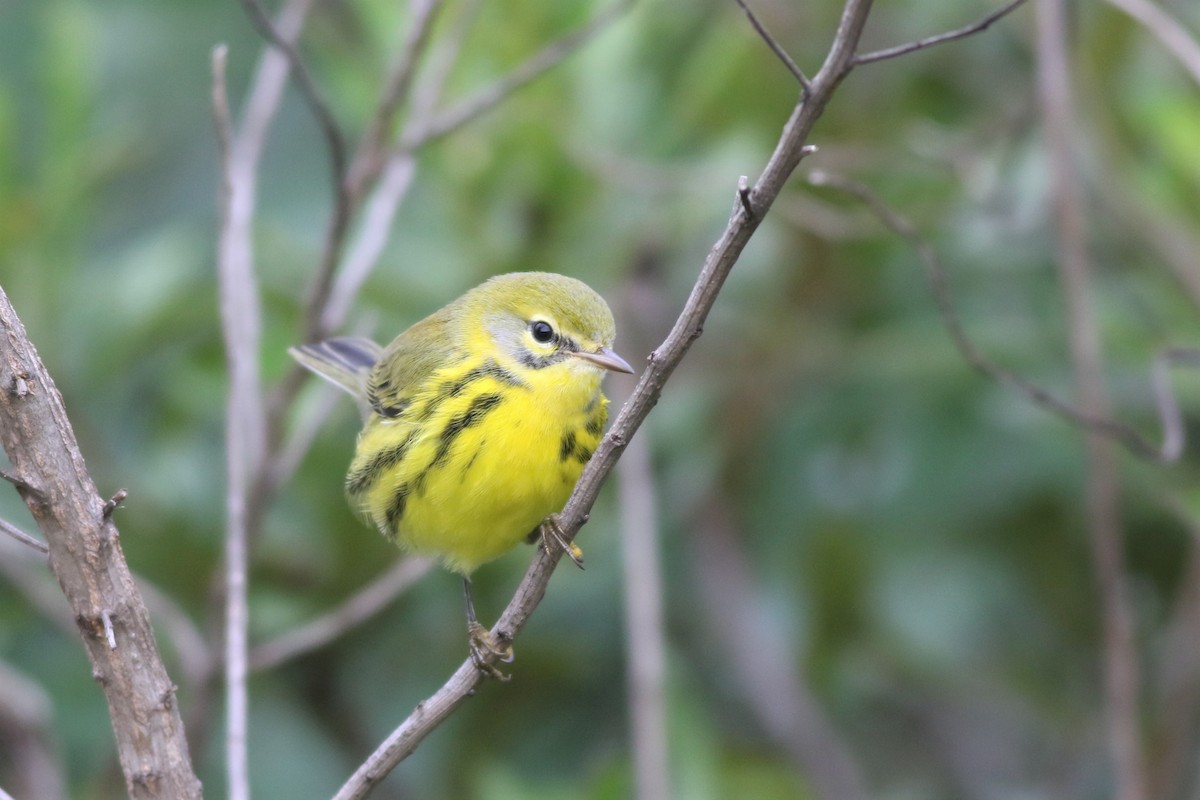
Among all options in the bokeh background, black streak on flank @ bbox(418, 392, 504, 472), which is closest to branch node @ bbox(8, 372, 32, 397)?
black streak on flank @ bbox(418, 392, 504, 472)

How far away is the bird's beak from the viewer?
285 cm

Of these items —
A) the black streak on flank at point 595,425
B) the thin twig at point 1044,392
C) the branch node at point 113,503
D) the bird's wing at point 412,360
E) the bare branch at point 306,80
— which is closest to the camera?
the branch node at point 113,503

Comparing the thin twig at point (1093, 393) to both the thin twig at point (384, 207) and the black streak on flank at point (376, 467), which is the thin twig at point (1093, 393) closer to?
the thin twig at point (384, 207)

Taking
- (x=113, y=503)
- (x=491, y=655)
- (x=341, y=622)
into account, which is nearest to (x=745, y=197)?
(x=113, y=503)

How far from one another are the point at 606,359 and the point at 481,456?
1.12ft

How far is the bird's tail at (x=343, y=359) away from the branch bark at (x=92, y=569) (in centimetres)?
152

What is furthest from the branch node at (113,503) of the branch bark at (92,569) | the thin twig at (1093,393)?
the thin twig at (1093,393)

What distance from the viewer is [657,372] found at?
181cm

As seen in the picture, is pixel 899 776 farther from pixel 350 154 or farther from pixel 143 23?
pixel 143 23

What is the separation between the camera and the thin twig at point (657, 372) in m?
1.58

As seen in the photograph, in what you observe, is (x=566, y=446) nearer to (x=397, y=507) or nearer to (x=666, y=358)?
(x=397, y=507)

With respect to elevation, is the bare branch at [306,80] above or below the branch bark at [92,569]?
above

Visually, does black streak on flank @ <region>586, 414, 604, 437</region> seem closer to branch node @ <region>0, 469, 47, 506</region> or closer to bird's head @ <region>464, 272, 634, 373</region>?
bird's head @ <region>464, 272, 634, 373</region>

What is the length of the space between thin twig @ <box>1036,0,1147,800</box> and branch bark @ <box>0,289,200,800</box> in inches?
82.9
